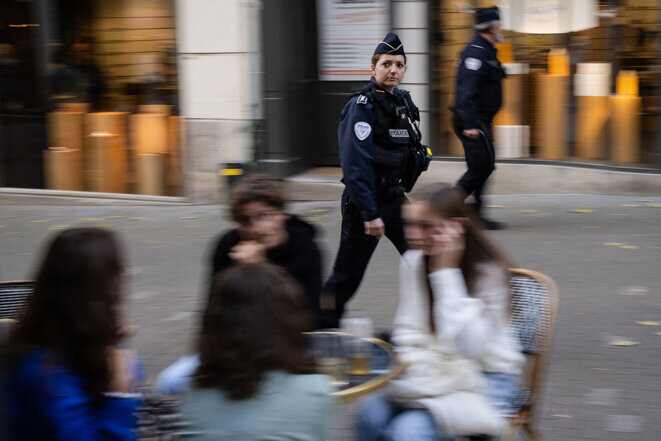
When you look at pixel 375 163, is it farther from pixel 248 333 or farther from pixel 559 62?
pixel 559 62

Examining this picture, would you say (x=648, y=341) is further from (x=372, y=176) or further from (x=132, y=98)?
(x=132, y=98)

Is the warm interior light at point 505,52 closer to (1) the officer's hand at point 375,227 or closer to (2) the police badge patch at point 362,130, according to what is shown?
(2) the police badge patch at point 362,130

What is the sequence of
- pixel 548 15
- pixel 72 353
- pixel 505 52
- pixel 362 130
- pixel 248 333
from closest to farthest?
1. pixel 248 333
2. pixel 72 353
3. pixel 362 130
4. pixel 548 15
5. pixel 505 52

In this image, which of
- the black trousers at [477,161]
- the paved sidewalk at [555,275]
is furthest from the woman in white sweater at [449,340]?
the black trousers at [477,161]

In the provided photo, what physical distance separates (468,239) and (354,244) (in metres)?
1.88

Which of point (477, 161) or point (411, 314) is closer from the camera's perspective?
point (411, 314)

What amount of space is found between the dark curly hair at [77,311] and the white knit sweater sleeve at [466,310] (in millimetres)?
1128

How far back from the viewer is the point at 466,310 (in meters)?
3.02

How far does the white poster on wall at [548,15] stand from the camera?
9414mm

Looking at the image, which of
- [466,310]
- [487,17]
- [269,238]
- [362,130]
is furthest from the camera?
[487,17]

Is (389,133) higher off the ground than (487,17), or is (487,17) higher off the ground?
(487,17)

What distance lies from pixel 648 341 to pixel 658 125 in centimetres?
454

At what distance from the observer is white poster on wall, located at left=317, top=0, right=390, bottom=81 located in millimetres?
9914

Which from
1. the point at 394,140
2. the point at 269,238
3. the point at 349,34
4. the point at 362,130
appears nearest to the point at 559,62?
the point at 349,34
